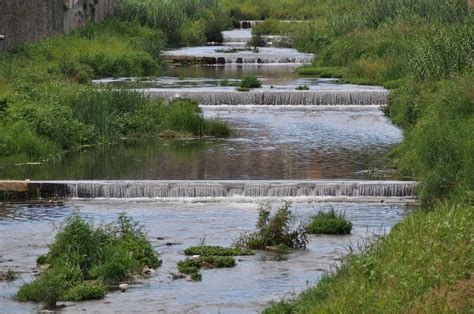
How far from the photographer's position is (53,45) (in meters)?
42.9

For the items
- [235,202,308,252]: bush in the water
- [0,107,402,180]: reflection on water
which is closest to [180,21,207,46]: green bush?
[0,107,402,180]: reflection on water

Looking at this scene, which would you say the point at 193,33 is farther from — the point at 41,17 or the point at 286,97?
the point at 286,97

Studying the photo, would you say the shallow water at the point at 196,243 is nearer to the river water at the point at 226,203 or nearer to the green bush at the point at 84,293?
the river water at the point at 226,203

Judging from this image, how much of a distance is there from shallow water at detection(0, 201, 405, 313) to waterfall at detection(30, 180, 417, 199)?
1.70 feet

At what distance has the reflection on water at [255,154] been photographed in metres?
24.7

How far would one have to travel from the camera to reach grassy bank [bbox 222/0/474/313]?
40.8ft

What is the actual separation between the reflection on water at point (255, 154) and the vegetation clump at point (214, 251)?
6216 mm

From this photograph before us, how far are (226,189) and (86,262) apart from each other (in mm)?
6489

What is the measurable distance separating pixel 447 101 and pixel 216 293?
8.94 meters

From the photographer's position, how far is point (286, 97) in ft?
120

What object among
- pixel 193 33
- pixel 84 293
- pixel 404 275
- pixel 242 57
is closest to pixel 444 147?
pixel 84 293

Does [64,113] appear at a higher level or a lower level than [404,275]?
lower

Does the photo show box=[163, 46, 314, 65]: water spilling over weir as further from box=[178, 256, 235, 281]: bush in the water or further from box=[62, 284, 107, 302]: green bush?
box=[62, 284, 107, 302]: green bush

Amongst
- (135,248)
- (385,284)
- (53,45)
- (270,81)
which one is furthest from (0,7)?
(385,284)
